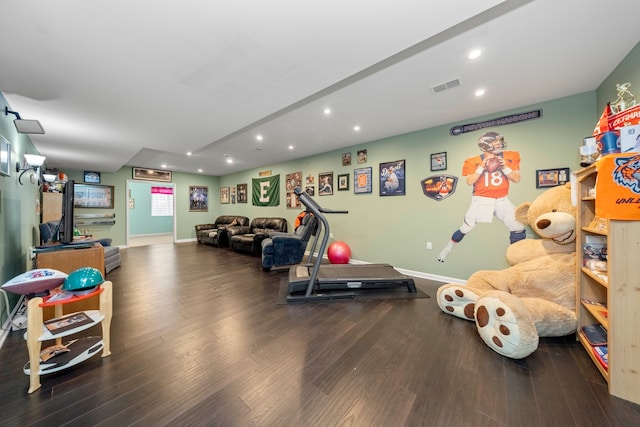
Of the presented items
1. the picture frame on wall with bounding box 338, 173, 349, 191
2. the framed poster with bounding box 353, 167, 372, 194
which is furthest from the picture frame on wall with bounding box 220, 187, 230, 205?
the framed poster with bounding box 353, 167, 372, 194

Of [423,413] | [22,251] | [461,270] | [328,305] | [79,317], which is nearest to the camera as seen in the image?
[423,413]

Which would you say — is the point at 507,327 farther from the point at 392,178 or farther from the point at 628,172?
the point at 392,178

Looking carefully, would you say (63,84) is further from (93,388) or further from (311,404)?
(311,404)

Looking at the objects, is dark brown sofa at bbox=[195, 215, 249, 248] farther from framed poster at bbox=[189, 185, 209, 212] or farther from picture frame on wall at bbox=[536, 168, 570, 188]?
picture frame on wall at bbox=[536, 168, 570, 188]

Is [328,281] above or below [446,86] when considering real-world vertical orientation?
below

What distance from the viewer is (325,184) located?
536cm

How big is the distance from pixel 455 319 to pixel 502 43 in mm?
2689

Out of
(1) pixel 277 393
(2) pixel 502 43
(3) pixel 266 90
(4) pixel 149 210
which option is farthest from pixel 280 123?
(4) pixel 149 210

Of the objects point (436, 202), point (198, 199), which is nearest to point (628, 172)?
point (436, 202)

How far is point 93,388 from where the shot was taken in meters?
1.48

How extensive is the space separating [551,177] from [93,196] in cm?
1084

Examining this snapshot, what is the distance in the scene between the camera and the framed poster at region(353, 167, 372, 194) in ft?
15.0

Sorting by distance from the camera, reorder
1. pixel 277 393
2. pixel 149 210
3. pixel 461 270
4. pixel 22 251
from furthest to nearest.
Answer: pixel 149 210 < pixel 461 270 < pixel 22 251 < pixel 277 393

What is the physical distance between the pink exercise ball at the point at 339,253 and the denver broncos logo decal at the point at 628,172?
3.67 meters
